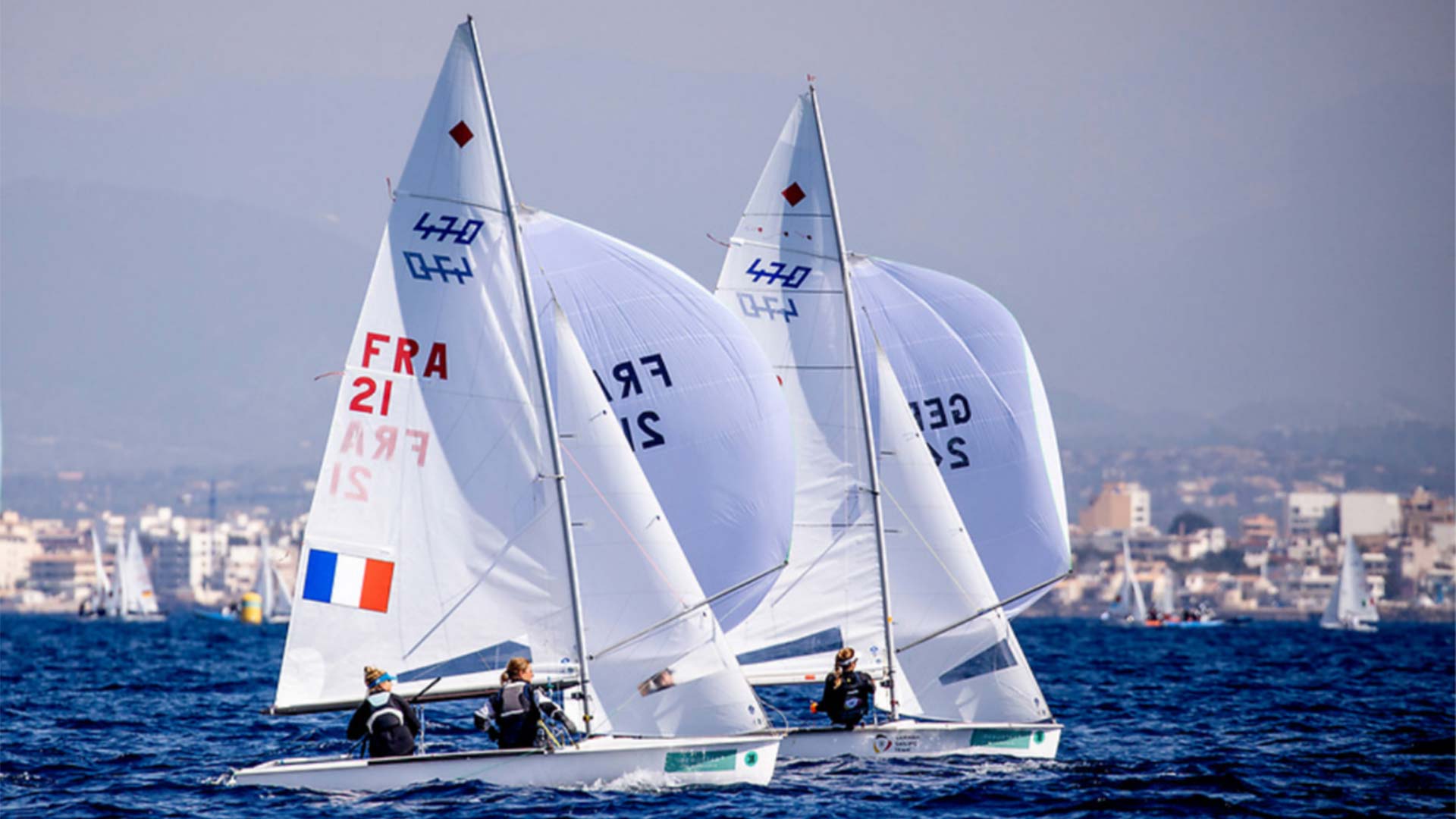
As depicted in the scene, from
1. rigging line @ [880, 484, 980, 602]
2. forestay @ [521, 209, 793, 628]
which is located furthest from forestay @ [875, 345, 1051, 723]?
forestay @ [521, 209, 793, 628]

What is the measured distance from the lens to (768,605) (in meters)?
24.1

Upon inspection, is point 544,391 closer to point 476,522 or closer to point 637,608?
point 476,522

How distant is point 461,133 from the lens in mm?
19312

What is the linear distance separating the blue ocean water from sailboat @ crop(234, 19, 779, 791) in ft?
4.38

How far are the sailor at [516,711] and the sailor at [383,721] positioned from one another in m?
0.69

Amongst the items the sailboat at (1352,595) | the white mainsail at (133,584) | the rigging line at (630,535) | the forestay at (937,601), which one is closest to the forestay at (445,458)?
the rigging line at (630,535)

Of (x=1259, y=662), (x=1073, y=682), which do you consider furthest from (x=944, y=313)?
(x=1259, y=662)

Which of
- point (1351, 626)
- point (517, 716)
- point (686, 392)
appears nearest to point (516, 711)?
point (517, 716)

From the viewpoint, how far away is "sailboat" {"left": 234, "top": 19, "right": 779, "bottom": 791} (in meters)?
19.3

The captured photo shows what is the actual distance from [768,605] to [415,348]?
6.66 m

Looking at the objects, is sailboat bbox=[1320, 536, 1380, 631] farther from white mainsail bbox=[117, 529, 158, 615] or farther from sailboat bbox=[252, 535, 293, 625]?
white mainsail bbox=[117, 529, 158, 615]

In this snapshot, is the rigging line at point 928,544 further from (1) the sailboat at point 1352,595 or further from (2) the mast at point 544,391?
(1) the sailboat at point 1352,595

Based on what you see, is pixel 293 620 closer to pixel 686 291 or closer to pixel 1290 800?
pixel 686 291

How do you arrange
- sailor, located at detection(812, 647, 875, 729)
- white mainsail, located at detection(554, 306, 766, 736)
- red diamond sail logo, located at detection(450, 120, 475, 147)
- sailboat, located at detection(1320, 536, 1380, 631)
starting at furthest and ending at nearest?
sailboat, located at detection(1320, 536, 1380, 631), sailor, located at detection(812, 647, 875, 729), white mainsail, located at detection(554, 306, 766, 736), red diamond sail logo, located at detection(450, 120, 475, 147)
